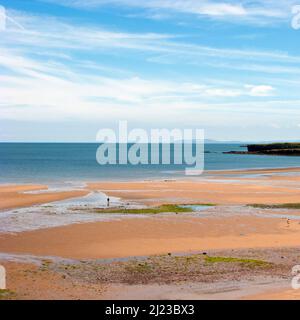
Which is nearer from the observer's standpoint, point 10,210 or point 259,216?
point 259,216

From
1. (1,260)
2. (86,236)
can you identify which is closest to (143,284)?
(1,260)

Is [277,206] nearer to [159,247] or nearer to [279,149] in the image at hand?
[159,247]

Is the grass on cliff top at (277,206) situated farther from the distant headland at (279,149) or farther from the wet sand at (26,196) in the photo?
the distant headland at (279,149)

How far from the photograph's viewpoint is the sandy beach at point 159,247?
15914 mm

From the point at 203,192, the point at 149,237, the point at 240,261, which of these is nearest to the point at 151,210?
the point at 149,237

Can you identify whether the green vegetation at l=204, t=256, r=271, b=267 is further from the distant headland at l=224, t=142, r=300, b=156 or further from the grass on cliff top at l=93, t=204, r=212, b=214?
the distant headland at l=224, t=142, r=300, b=156

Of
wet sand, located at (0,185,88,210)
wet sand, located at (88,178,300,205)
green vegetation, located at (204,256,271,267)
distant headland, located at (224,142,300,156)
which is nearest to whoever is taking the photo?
green vegetation, located at (204,256,271,267)

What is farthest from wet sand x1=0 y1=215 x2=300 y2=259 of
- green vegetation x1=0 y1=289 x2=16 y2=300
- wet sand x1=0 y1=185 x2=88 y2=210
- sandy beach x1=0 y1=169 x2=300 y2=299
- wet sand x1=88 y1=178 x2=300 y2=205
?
wet sand x1=0 y1=185 x2=88 y2=210

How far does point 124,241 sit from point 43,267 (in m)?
5.80

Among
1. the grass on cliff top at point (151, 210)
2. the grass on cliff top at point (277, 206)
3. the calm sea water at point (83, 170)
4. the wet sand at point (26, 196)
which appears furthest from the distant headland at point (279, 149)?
the grass on cliff top at point (151, 210)

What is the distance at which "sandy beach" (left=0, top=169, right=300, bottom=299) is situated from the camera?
627 inches

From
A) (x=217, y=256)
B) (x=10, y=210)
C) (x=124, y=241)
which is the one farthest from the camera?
(x=10, y=210)

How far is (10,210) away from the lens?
33.7 metres
